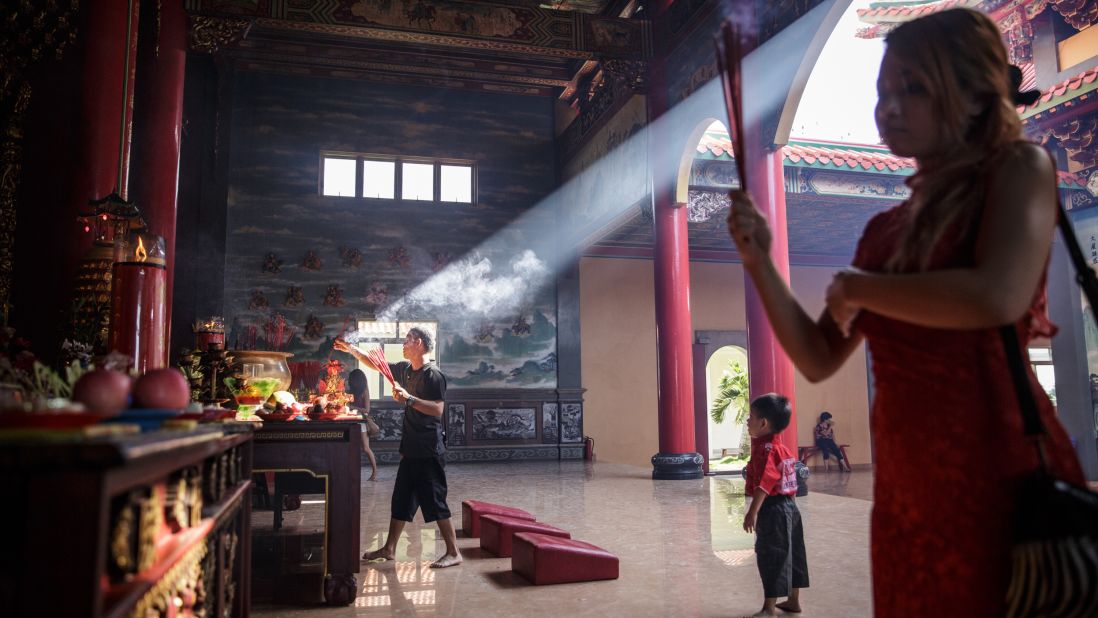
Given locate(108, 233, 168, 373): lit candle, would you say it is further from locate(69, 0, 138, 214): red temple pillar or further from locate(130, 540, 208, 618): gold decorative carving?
locate(69, 0, 138, 214): red temple pillar

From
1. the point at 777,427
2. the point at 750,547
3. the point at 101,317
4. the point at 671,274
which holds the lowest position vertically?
the point at 750,547

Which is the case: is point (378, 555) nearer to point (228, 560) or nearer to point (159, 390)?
point (228, 560)

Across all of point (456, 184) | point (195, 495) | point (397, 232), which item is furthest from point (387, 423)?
point (195, 495)

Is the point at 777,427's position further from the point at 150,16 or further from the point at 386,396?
the point at 386,396

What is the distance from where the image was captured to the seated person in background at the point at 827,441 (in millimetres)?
15711

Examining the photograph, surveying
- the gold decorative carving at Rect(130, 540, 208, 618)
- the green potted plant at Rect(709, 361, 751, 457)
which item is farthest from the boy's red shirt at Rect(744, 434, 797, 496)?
the green potted plant at Rect(709, 361, 751, 457)

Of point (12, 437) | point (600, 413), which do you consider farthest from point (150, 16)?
point (600, 413)

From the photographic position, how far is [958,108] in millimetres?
1100

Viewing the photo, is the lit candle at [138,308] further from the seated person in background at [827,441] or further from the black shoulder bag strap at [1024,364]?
the seated person in background at [827,441]

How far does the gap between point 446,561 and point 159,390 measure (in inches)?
136

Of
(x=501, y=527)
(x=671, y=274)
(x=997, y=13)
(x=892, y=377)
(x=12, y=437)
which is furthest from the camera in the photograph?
(x=671, y=274)

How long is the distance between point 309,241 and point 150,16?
5.77m

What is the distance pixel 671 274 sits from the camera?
9883 mm

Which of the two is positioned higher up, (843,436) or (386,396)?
(386,396)
